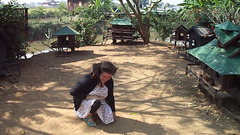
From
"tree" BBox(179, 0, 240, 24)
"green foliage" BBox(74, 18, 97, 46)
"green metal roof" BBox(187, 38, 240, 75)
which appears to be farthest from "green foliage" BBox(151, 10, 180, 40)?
"green metal roof" BBox(187, 38, 240, 75)

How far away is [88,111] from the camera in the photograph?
368 centimetres

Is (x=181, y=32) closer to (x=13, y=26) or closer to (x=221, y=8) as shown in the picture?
(x=221, y=8)

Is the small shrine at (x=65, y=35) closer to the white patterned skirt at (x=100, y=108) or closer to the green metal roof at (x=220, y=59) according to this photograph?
the green metal roof at (x=220, y=59)

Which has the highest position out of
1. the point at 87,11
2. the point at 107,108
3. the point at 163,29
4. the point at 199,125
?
the point at 87,11

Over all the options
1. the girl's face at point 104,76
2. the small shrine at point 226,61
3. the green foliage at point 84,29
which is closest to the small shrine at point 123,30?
the green foliage at point 84,29

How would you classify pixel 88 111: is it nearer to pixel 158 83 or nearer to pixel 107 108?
pixel 107 108

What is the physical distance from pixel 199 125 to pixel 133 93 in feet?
6.65

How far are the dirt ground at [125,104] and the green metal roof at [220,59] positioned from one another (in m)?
0.94

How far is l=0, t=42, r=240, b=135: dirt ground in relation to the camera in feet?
12.6

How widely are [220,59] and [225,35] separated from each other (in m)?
0.52

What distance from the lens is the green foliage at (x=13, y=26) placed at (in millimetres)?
7291

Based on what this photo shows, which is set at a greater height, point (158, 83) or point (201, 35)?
point (201, 35)

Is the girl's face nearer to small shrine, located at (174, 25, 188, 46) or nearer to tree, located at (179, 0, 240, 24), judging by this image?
tree, located at (179, 0, 240, 24)

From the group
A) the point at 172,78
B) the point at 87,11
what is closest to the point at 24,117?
the point at 172,78
